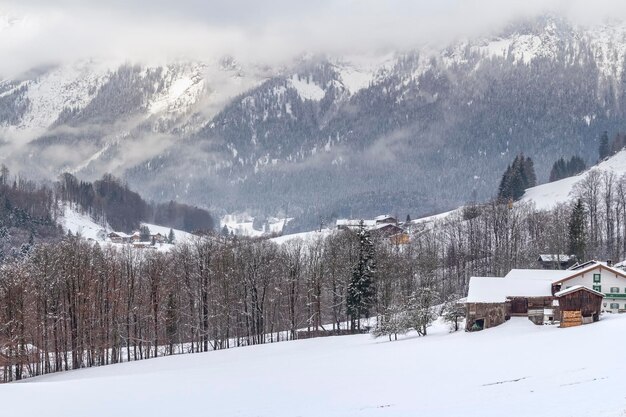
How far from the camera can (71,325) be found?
69562 mm

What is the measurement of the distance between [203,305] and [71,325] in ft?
49.9

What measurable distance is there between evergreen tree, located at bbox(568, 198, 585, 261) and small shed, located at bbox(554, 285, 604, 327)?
44378 mm

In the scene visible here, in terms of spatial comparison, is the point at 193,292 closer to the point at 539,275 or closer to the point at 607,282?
the point at 539,275

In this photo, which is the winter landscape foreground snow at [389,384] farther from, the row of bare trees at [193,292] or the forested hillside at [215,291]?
the forested hillside at [215,291]

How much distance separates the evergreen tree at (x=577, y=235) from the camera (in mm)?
106625

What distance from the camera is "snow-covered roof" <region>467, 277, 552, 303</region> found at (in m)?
71.4

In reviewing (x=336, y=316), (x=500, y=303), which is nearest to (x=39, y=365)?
(x=336, y=316)

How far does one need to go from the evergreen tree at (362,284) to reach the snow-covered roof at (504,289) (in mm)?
15352

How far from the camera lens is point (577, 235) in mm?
107500

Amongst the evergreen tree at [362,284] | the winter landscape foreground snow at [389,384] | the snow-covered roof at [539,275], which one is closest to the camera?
the winter landscape foreground snow at [389,384]

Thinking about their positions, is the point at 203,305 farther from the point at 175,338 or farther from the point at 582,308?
the point at 582,308

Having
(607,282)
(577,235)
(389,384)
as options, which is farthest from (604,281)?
(389,384)

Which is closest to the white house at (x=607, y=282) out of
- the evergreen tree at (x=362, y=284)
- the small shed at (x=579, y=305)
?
the small shed at (x=579, y=305)

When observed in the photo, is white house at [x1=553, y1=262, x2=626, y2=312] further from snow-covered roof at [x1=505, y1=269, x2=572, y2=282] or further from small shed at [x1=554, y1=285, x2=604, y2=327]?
small shed at [x1=554, y1=285, x2=604, y2=327]
